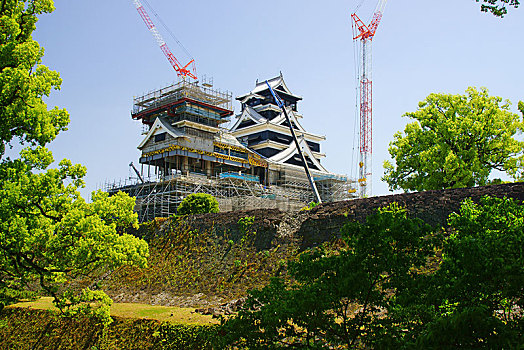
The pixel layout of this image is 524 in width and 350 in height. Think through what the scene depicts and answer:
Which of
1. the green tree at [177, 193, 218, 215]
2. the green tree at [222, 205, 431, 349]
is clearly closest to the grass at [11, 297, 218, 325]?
the green tree at [222, 205, 431, 349]

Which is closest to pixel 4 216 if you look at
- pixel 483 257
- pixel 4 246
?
pixel 4 246

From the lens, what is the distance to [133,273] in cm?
2442

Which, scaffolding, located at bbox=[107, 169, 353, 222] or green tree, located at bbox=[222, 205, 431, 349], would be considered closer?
green tree, located at bbox=[222, 205, 431, 349]

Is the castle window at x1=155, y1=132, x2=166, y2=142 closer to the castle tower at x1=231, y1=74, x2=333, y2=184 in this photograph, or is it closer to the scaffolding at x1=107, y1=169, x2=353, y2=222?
the scaffolding at x1=107, y1=169, x2=353, y2=222

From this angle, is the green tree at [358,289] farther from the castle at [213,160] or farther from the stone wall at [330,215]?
the castle at [213,160]

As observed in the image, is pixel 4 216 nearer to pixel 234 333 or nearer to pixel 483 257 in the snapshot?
pixel 234 333

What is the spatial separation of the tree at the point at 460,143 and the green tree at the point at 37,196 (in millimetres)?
20220

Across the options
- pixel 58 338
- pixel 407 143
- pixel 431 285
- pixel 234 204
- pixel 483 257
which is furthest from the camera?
pixel 234 204

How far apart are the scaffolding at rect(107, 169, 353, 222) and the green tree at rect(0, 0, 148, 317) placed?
22875 mm

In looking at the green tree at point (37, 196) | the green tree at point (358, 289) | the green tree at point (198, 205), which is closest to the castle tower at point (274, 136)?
the green tree at point (198, 205)

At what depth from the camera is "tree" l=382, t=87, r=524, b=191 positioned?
85.9 feet

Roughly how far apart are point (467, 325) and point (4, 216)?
1089 centimetres

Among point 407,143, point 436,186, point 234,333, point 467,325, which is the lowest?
point 234,333

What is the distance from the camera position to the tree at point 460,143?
85.9ft
